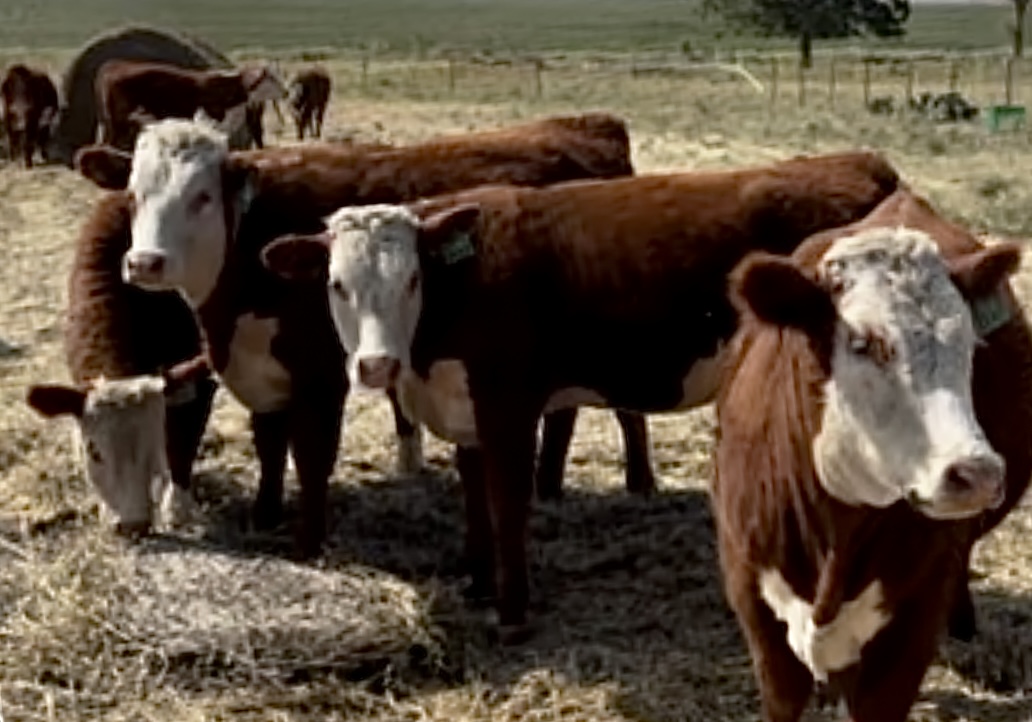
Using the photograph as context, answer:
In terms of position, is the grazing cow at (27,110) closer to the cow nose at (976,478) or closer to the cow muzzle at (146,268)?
the cow muzzle at (146,268)

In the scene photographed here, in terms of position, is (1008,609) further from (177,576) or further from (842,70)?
(842,70)

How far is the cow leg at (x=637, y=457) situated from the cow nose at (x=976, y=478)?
4213mm

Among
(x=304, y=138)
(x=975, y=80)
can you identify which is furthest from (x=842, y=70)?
(x=304, y=138)

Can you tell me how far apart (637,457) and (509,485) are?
5.12 ft

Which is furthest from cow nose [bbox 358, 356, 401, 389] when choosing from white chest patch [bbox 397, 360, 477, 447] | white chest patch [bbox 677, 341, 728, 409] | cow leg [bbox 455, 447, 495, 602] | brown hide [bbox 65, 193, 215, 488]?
brown hide [bbox 65, 193, 215, 488]

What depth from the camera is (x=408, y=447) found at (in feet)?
25.7

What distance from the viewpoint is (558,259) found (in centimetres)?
616

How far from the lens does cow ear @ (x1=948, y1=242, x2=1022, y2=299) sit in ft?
12.1

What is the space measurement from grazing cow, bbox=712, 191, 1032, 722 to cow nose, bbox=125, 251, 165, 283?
2.53 m

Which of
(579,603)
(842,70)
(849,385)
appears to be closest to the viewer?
(849,385)

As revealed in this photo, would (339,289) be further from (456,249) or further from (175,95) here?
(175,95)

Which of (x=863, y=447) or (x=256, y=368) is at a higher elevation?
(x=863, y=447)

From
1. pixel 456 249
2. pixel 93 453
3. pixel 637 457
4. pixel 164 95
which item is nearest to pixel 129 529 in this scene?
pixel 93 453

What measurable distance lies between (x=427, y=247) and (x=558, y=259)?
0.49 metres
